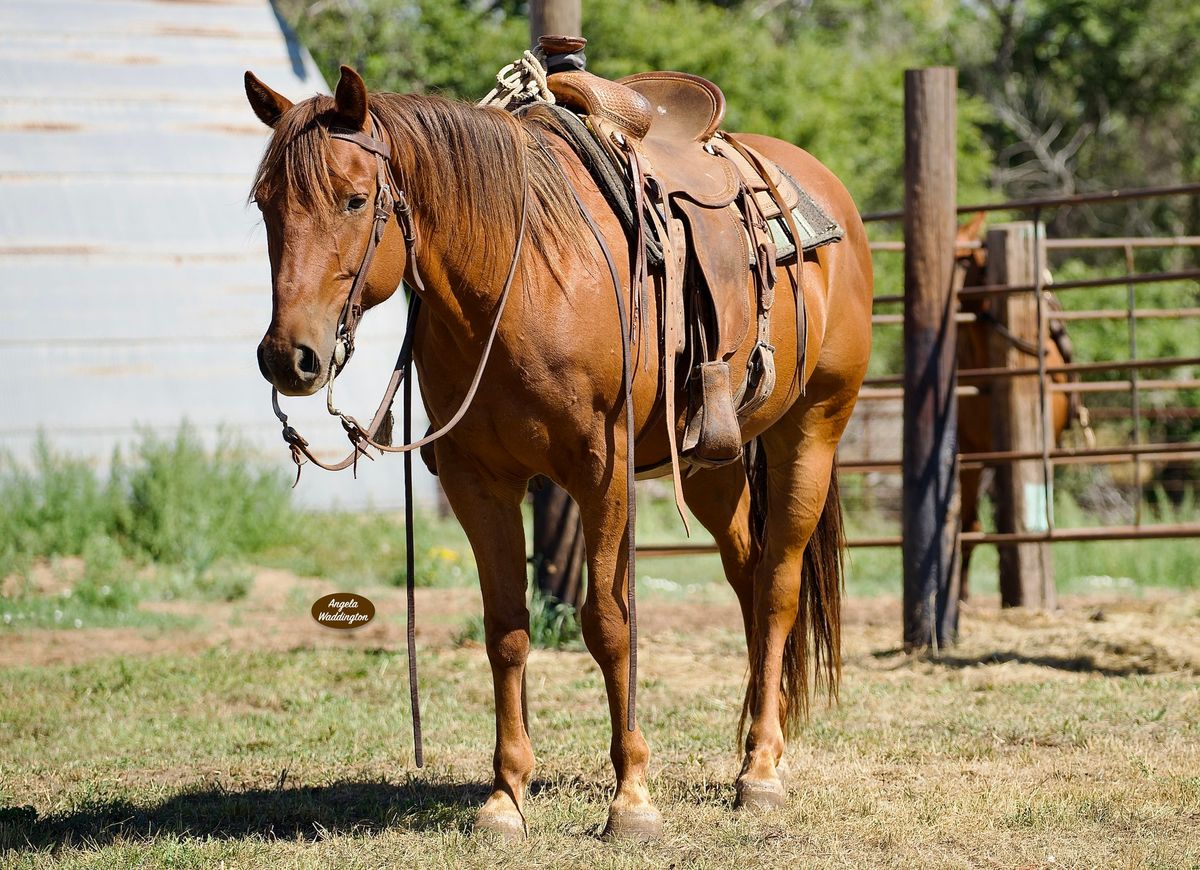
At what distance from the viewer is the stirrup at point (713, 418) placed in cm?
383

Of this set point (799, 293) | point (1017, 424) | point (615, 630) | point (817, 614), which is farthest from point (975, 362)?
point (615, 630)

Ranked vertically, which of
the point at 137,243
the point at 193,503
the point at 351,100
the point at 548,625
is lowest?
the point at 548,625

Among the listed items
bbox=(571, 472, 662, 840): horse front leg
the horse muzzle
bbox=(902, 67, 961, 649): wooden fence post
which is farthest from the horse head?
bbox=(902, 67, 961, 649): wooden fence post

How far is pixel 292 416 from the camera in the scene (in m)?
12.1

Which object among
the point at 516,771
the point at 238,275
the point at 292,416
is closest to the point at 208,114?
the point at 238,275

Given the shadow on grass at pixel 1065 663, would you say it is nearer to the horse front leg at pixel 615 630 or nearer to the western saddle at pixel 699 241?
the western saddle at pixel 699 241

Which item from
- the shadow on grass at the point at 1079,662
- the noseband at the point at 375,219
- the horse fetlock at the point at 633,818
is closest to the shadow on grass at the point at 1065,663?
the shadow on grass at the point at 1079,662

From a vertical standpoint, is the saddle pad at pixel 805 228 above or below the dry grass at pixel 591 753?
above

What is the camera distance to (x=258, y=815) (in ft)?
13.0

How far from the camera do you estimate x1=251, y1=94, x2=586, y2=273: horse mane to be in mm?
3379

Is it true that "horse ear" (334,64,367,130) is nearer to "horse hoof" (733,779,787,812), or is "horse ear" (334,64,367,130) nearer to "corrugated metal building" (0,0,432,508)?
"horse hoof" (733,779,787,812)

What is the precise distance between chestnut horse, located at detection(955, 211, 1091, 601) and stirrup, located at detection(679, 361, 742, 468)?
4.15 metres

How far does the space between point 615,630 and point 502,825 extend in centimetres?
61

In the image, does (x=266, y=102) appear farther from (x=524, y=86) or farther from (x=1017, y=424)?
(x=1017, y=424)
